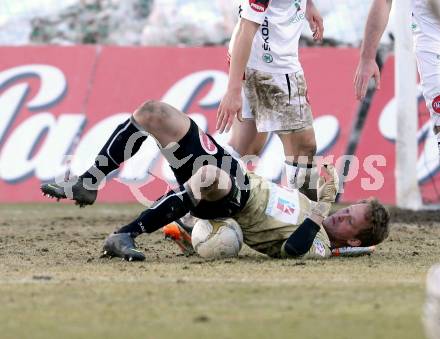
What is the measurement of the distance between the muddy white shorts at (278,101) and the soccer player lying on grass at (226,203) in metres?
1.05

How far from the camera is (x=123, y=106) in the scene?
12195mm

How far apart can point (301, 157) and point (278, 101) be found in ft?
1.53

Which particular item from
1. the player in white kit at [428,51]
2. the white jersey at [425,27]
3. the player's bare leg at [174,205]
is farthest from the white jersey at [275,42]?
the player's bare leg at [174,205]

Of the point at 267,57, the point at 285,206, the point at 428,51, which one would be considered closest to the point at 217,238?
the point at 285,206

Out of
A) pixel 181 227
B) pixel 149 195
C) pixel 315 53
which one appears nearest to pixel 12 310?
pixel 181 227

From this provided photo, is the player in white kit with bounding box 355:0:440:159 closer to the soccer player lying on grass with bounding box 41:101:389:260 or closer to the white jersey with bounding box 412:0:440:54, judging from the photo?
the white jersey with bounding box 412:0:440:54

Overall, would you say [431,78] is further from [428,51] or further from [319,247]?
[319,247]

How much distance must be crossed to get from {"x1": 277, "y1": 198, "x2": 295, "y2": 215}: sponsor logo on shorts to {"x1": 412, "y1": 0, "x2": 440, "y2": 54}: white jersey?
1.62 metres

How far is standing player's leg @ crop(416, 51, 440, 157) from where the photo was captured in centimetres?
743

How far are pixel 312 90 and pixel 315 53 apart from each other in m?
0.46

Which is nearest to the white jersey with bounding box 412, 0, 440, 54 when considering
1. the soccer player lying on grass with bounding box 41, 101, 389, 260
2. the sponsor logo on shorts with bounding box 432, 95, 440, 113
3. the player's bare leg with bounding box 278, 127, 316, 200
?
the sponsor logo on shorts with bounding box 432, 95, 440, 113

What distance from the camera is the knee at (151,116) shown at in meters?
6.68

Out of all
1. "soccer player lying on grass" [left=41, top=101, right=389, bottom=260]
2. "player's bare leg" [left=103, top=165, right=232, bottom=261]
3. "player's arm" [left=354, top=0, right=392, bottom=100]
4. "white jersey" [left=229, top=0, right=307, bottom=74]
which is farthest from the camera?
"white jersey" [left=229, top=0, right=307, bottom=74]

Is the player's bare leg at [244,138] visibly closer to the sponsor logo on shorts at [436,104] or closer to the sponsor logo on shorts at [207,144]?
the sponsor logo on shorts at [207,144]
